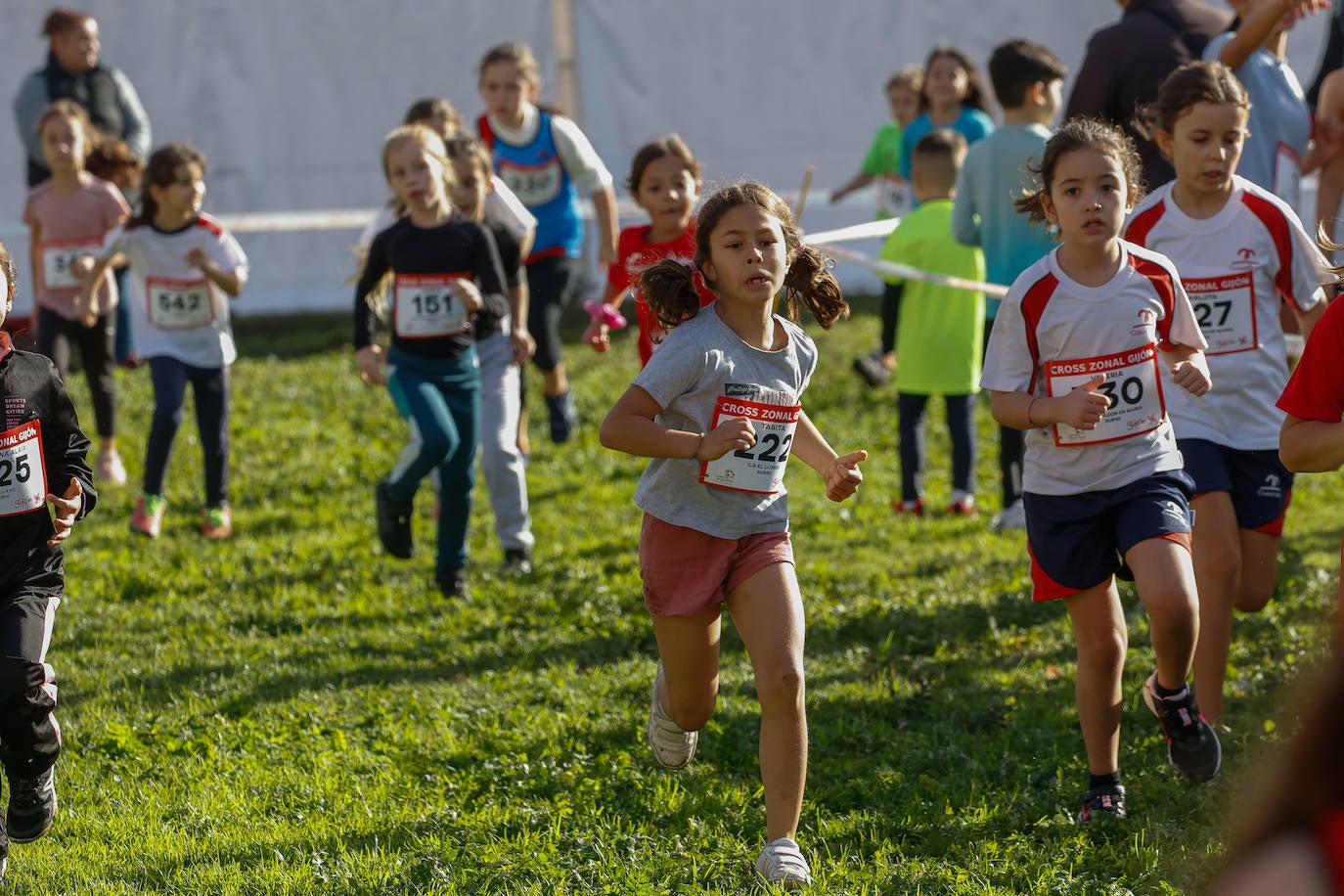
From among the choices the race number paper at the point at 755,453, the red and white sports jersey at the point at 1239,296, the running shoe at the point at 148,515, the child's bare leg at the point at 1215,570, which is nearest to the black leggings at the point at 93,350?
the running shoe at the point at 148,515

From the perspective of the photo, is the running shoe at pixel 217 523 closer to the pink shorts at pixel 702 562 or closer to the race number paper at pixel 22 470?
the race number paper at pixel 22 470

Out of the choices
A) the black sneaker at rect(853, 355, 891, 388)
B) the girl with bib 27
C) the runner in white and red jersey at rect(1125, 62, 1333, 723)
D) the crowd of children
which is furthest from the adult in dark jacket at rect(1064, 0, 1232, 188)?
the black sneaker at rect(853, 355, 891, 388)

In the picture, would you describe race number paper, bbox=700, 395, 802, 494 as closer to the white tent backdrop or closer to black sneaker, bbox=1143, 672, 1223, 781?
black sneaker, bbox=1143, 672, 1223, 781

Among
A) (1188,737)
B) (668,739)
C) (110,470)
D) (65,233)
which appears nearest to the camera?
(1188,737)

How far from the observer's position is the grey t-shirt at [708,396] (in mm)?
4070

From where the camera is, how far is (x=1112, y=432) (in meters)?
4.28

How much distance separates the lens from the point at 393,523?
692 centimetres

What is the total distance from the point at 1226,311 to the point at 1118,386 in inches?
29.9

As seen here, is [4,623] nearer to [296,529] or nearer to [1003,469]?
[296,529]

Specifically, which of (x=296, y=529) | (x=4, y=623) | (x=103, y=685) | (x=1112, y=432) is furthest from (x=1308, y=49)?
(x=4, y=623)

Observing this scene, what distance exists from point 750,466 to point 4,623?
190cm

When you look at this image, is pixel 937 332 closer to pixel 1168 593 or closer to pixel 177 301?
pixel 177 301

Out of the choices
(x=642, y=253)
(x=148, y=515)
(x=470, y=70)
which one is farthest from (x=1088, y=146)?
(x=470, y=70)

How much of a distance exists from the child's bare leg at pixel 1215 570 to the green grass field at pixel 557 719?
0.31 meters
